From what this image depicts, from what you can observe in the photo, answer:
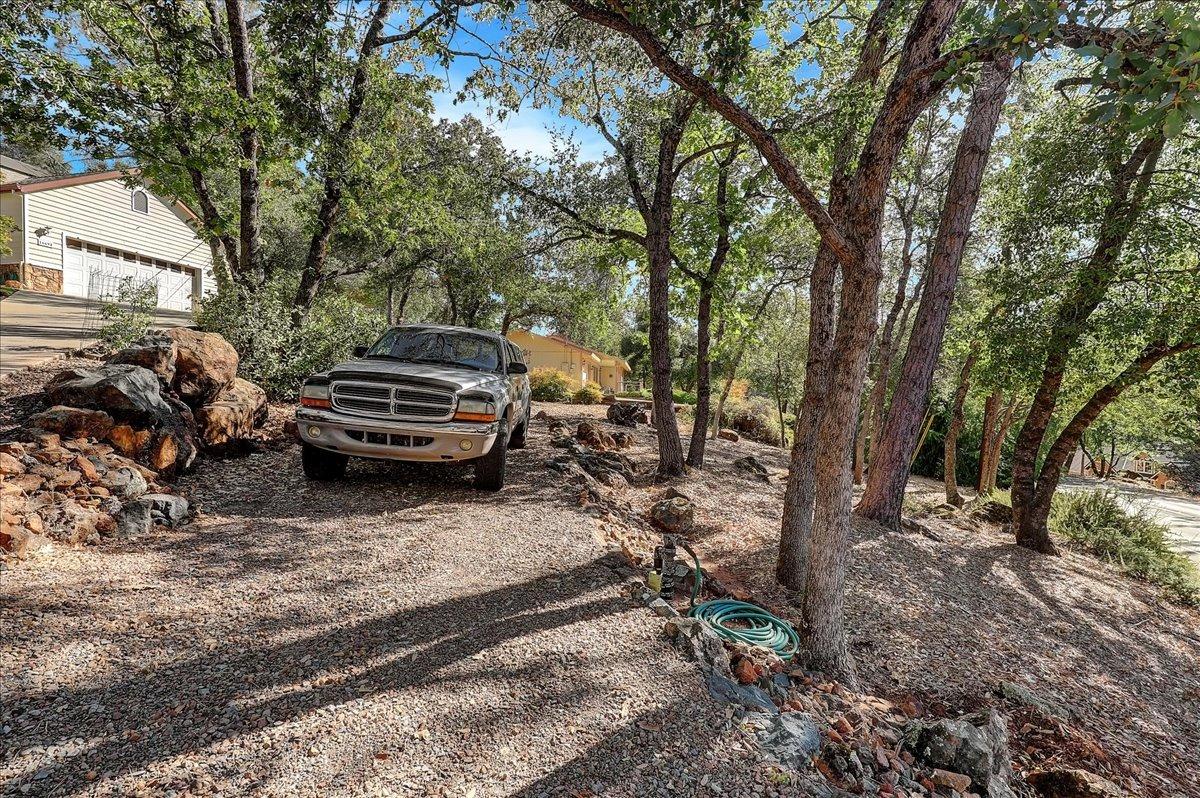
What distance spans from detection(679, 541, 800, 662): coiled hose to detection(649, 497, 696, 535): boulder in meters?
2.29

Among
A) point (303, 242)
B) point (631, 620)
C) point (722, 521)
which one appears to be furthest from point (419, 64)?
point (303, 242)

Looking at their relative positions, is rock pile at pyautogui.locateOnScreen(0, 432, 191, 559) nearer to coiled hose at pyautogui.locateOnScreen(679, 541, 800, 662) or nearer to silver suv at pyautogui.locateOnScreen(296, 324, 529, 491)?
silver suv at pyautogui.locateOnScreen(296, 324, 529, 491)

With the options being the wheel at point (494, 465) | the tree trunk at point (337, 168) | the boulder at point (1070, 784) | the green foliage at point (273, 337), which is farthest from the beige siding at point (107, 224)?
the boulder at point (1070, 784)

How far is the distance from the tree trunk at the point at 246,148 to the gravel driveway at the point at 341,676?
6554 mm

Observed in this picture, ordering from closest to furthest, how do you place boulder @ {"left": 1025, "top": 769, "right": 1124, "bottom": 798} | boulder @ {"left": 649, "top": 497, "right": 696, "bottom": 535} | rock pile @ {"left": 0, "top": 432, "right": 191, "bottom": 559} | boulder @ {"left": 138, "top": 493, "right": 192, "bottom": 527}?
boulder @ {"left": 1025, "top": 769, "right": 1124, "bottom": 798}
rock pile @ {"left": 0, "top": 432, "right": 191, "bottom": 559}
boulder @ {"left": 138, "top": 493, "right": 192, "bottom": 527}
boulder @ {"left": 649, "top": 497, "right": 696, "bottom": 535}

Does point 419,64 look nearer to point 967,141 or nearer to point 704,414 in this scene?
point 704,414

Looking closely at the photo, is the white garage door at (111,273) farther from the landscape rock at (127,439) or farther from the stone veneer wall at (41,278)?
the landscape rock at (127,439)

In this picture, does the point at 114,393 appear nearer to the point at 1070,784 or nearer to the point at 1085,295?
the point at 1070,784

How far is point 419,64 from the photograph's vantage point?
31.1ft

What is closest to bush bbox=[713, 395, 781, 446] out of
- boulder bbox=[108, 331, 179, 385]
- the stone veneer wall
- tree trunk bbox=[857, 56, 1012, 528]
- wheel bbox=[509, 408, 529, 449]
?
tree trunk bbox=[857, 56, 1012, 528]

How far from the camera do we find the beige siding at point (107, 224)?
18031mm

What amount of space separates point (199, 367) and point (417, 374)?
10.6ft

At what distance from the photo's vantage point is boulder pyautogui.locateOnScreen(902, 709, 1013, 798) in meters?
2.70

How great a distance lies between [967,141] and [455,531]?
8.62 meters
